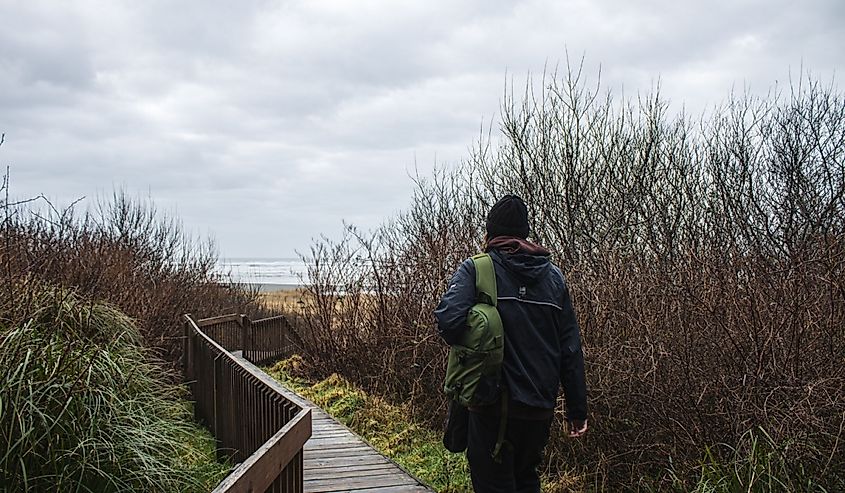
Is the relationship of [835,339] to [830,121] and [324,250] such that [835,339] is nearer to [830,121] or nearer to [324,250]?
[830,121]

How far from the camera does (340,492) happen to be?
6023 mm

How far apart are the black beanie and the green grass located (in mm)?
3184

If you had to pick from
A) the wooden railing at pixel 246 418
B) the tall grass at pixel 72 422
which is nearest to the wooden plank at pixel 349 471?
the wooden railing at pixel 246 418

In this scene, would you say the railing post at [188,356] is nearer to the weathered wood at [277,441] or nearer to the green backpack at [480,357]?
the weathered wood at [277,441]

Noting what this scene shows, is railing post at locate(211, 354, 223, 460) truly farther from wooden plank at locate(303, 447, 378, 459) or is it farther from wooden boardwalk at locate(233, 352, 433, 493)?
wooden plank at locate(303, 447, 378, 459)

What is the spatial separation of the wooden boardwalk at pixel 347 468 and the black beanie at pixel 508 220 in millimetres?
2036

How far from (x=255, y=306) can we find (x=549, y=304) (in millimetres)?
20278

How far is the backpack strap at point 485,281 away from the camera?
3881mm

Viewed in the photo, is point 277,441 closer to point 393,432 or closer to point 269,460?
point 269,460

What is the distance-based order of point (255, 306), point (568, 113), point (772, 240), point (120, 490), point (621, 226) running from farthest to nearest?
point (255, 306), point (568, 113), point (621, 226), point (772, 240), point (120, 490)

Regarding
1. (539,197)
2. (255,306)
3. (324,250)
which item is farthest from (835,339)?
(255,306)

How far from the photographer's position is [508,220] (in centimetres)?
408

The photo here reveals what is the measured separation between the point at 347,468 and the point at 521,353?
3431 millimetres

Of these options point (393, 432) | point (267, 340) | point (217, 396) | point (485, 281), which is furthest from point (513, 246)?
point (267, 340)
